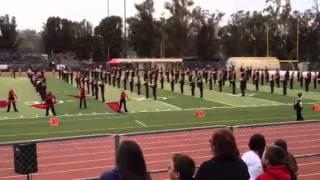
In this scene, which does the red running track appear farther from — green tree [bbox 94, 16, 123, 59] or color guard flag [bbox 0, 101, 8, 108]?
green tree [bbox 94, 16, 123, 59]

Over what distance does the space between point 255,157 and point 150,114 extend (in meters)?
19.7

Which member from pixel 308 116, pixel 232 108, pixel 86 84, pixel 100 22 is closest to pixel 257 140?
pixel 308 116

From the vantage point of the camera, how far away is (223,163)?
4.21 metres

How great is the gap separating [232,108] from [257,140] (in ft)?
71.8

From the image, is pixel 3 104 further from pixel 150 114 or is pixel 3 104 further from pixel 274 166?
pixel 274 166

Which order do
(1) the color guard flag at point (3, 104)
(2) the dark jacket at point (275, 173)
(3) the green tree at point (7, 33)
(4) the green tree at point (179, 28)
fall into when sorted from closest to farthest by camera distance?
1. (2) the dark jacket at point (275, 173)
2. (1) the color guard flag at point (3, 104)
3. (4) the green tree at point (179, 28)
4. (3) the green tree at point (7, 33)

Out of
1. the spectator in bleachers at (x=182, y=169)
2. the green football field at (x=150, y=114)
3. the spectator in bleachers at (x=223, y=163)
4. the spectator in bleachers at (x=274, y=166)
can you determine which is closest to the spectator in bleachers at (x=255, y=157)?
the spectator in bleachers at (x=274, y=166)

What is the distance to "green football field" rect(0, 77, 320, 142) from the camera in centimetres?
2036

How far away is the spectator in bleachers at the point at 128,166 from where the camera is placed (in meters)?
3.63

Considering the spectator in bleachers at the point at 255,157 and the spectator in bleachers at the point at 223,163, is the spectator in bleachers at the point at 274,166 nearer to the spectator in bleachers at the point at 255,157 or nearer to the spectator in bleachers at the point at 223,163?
the spectator in bleachers at the point at 223,163

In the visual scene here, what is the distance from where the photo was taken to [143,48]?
9419 centimetres

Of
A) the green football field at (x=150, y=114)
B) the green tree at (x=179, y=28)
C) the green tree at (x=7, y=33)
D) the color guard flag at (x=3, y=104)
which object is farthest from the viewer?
the green tree at (x=7, y=33)

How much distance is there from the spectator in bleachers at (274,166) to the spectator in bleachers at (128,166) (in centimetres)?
114

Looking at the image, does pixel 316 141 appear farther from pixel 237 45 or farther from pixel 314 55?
pixel 237 45
